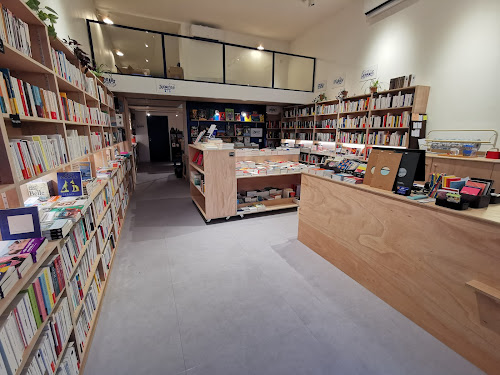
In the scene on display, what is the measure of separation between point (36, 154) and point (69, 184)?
488 millimetres

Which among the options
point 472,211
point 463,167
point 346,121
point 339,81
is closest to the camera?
point 472,211

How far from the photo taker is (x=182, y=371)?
4.82ft

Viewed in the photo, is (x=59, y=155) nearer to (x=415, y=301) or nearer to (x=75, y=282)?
(x=75, y=282)

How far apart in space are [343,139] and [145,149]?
9.98m

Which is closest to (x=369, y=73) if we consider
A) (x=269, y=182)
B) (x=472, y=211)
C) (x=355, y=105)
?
(x=355, y=105)

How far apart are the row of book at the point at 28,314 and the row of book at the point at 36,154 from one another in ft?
1.92

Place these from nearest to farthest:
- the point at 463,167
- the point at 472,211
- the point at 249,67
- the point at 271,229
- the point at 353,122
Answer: the point at 472,211 → the point at 463,167 → the point at 271,229 → the point at 353,122 → the point at 249,67

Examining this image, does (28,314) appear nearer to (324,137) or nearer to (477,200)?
(477,200)

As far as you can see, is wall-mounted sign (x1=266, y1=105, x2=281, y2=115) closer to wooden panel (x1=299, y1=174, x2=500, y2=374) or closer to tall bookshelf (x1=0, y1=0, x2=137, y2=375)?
wooden panel (x1=299, y1=174, x2=500, y2=374)

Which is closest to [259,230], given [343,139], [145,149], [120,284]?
[120,284]

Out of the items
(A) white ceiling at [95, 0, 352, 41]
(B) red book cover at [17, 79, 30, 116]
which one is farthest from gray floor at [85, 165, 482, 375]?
(A) white ceiling at [95, 0, 352, 41]

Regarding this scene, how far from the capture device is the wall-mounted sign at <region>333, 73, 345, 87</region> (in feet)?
20.5

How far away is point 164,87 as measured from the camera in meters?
5.51

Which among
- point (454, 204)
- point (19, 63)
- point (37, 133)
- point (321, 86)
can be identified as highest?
point (321, 86)
